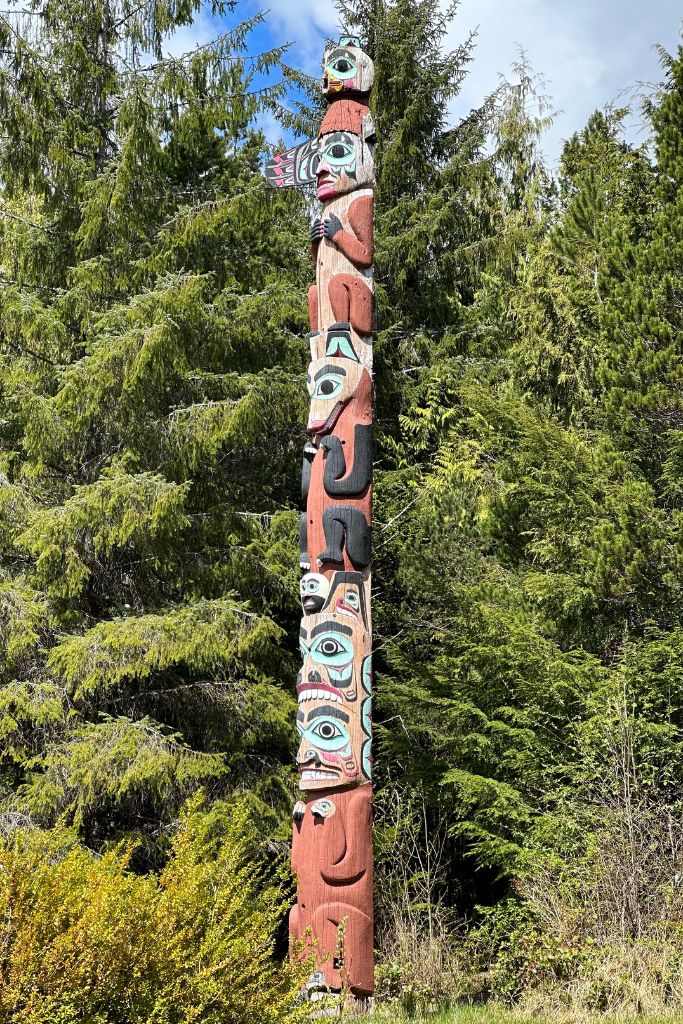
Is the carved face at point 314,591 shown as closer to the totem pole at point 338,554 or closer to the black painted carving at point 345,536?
the totem pole at point 338,554

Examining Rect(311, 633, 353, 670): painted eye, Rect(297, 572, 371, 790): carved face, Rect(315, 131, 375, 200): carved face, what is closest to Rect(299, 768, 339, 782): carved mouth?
Rect(297, 572, 371, 790): carved face

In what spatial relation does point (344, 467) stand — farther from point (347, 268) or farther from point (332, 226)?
point (332, 226)

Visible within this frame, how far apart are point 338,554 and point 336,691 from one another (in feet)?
3.01

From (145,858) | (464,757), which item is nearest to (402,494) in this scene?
(464,757)

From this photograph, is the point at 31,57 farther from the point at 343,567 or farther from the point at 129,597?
the point at 343,567

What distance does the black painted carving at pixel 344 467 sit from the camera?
7448 mm

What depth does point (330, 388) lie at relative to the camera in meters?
7.65

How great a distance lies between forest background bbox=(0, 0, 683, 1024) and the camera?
28.2 ft

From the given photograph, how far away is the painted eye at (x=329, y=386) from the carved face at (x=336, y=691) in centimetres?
131

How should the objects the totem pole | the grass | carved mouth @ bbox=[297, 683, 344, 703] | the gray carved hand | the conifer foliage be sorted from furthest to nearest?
1. the conifer foliage
2. the gray carved hand
3. carved mouth @ bbox=[297, 683, 344, 703]
4. the totem pole
5. the grass

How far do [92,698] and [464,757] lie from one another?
3.58 metres

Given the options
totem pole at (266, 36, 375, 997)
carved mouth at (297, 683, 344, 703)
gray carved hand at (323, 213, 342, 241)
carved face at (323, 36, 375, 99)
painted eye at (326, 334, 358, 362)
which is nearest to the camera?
totem pole at (266, 36, 375, 997)

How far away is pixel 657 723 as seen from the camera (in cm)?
927

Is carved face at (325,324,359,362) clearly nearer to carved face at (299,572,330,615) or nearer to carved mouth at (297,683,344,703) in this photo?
carved face at (299,572,330,615)
